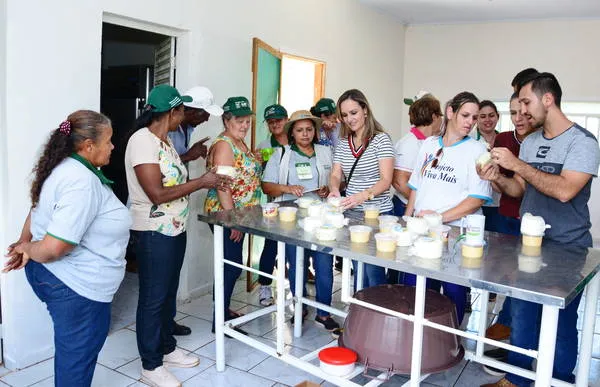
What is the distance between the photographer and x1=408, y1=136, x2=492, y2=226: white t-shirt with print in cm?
254

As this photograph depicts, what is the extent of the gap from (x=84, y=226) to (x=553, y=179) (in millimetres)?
1902

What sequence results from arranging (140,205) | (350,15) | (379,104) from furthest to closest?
(379,104)
(350,15)
(140,205)

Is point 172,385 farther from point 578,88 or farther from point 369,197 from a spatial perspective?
point 578,88

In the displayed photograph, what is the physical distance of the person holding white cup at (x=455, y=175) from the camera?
8.35 ft

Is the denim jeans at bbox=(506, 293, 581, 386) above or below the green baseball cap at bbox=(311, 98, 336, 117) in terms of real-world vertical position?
below

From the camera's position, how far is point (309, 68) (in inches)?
285

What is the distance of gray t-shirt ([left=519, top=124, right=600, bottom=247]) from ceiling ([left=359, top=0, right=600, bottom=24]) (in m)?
4.28

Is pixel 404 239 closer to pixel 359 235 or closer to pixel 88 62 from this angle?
pixel 359 235

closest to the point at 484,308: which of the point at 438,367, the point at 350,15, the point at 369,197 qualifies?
the point at 438,367

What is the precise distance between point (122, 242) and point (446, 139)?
5.50 ft

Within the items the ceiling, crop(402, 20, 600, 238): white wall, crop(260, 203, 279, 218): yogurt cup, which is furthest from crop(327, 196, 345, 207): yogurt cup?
crop(402, 20, 600, 238): white wall

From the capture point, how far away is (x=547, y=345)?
5.73 feet

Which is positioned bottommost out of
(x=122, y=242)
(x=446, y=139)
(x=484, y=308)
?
(x=484, y=308)

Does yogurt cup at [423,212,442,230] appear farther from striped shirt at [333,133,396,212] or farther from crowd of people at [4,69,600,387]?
striped shirt at [333,133,396,212]
